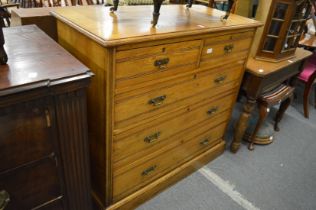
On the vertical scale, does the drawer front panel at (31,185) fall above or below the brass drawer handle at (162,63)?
below

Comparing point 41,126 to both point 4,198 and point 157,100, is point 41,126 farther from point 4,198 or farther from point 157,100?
point 157,100

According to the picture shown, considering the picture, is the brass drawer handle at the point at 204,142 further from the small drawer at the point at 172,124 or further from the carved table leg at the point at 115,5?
the carved table leg at the point at 115,5

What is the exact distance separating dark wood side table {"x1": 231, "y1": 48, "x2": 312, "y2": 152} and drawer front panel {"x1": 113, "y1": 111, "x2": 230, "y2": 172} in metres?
0.29

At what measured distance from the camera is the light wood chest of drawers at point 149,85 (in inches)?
42.1

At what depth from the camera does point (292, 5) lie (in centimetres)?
172

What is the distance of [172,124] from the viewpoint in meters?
1.47

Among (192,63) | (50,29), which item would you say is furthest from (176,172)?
(50,29)

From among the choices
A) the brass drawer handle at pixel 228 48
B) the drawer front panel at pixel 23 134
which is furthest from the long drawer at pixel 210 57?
the drawer front panel at pixel 23 134

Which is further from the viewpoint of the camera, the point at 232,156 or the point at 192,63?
the point at 232,156

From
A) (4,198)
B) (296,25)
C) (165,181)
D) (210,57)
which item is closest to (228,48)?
(210,57)

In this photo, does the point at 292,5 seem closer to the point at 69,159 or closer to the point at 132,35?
the point at 132,35

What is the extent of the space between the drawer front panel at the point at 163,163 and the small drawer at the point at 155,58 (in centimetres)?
58

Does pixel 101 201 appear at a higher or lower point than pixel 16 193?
lower

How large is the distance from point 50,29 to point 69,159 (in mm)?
771
